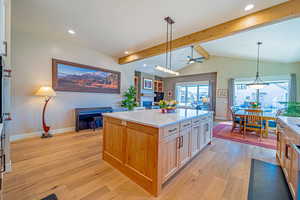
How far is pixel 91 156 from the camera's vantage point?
2.50m

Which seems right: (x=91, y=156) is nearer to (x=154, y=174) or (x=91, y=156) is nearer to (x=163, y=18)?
(x=154, y=174)

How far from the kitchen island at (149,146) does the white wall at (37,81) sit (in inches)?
105

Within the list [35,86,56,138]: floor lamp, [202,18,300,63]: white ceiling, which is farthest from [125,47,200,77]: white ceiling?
[35,86,56,138]: floor lamp

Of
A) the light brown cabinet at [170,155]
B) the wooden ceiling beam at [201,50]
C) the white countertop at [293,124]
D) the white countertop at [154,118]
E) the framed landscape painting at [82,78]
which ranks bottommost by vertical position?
the light brown cabinet at [170,155]

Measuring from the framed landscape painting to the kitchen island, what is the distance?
2718 millimetres

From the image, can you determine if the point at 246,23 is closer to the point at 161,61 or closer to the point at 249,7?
the point at 249,7

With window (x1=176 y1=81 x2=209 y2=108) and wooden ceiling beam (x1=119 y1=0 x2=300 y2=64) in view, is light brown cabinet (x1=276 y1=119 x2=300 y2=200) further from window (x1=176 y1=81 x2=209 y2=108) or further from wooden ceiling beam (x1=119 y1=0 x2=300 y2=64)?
window (x1=176 y1=81 x2=209 y2=108)

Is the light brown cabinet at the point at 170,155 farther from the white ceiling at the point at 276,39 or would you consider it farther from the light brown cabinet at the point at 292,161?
the white ceiling at the point at 276,39

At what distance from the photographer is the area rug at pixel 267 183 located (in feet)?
5.15

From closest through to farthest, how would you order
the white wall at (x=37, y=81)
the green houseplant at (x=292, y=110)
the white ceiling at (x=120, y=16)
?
1. the white ceiling at (x=120, y=16)
2. the white wall at (x=37, y=81)
3. the green houseplant at (x=292, y=110)

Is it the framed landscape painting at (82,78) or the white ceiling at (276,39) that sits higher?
the white ceiling at (276,39)

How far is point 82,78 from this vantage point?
171 inches

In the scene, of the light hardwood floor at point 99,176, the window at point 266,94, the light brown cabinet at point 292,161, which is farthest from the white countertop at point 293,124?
the window at point 266,94

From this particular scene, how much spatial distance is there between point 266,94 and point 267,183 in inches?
228
